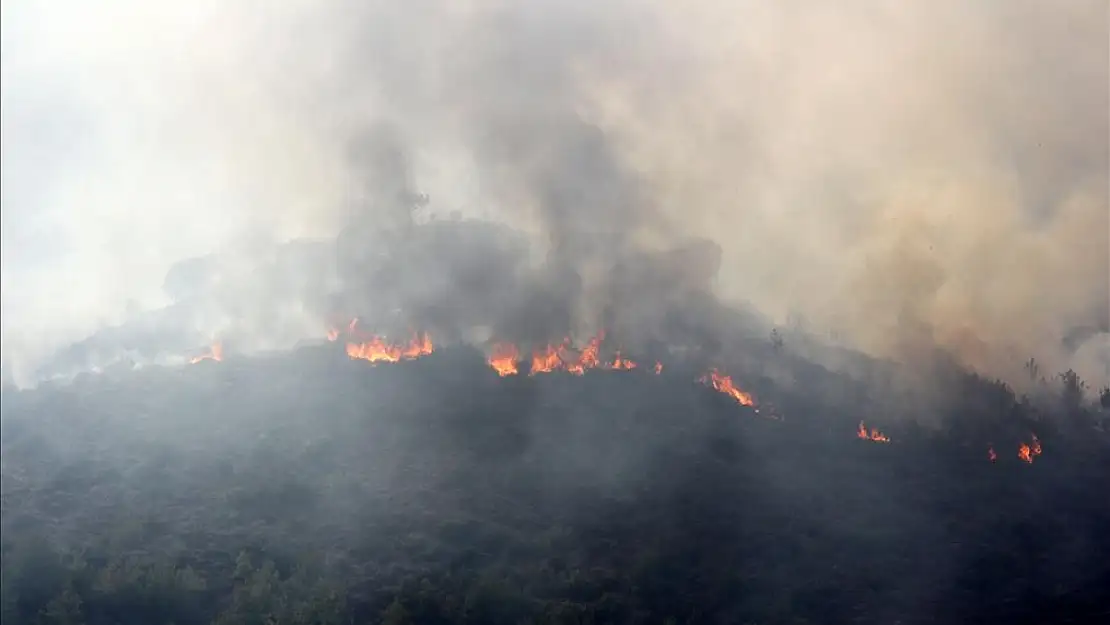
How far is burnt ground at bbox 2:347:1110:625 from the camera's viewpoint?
47.3m

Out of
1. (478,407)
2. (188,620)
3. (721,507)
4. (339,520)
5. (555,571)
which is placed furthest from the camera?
(478,407)

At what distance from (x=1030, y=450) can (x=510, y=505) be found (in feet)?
127

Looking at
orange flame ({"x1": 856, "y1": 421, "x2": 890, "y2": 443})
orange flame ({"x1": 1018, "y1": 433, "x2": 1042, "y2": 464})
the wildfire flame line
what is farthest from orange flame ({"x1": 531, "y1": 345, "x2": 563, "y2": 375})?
orange flame ({"x1": 1018, "y1": 433, "x2": 1042, "y2": 464})

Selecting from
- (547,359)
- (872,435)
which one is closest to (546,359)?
(547,359)

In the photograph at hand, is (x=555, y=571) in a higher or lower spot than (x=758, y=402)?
lower

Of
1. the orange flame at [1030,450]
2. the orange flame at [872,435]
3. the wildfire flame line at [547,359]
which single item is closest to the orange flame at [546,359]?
the wildfire flame line at [547,359]

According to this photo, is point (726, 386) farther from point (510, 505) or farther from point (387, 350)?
point (387, 350)

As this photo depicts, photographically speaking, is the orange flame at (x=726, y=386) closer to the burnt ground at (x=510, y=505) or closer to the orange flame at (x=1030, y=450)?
the burnt ground at (x=510, y=505)

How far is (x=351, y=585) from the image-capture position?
47.3m

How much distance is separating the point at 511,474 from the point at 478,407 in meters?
8.58

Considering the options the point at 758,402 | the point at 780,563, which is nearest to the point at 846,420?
the point at 758,402

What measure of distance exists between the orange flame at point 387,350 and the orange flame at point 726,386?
22057 mm

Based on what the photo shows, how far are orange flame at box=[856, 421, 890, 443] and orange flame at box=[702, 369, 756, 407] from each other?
794cm

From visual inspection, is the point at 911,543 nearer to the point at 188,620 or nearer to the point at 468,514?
the point at 468,514
